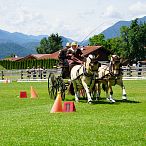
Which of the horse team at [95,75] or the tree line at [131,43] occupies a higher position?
the tree line at [131,43]

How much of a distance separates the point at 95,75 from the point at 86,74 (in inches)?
17.7

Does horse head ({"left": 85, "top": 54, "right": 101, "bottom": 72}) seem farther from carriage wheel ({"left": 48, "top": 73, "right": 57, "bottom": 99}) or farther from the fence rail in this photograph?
the fence rail

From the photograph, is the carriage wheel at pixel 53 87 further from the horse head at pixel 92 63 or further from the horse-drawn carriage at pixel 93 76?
the horse head at pixel 92 63

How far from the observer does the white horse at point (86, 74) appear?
59.1 ft

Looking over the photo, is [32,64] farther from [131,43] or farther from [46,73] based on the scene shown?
[46,73]

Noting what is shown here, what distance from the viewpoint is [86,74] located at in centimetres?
1834

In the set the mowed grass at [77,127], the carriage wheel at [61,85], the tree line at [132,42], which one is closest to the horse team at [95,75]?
the carriage wheel at [61,85]

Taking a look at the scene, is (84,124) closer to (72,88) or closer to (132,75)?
(72,88)

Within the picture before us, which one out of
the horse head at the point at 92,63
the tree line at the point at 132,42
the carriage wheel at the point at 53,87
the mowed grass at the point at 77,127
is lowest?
the mowed grass at the point at 77,127

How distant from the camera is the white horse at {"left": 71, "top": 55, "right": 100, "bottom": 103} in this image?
59.1 feet

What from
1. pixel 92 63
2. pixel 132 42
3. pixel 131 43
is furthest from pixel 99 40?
pixel 92 63

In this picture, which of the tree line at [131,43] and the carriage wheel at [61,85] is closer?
the carriage wheel at [61,85]

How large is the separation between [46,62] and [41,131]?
7564 cm

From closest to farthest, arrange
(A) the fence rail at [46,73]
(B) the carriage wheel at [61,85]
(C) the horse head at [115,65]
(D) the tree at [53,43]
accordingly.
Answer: (C) the horse head at [115,65]
(B) the carriage wheel at [61,85]
(A) the fence rail at [46,73]
(D) the tree at [53,43]
